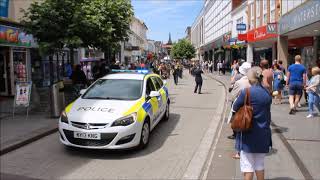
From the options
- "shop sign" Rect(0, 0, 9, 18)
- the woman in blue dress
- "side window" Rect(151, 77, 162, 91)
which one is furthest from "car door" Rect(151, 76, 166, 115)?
"shop sign" Rect(0, 0, 9, 18)

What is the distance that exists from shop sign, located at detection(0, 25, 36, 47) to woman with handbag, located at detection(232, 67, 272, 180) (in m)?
12.2

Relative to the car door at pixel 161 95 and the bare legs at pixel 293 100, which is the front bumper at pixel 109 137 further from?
the bare legs at pixel 293 100

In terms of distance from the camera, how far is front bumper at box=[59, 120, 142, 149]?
7074 mm

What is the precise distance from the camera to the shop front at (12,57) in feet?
53.6

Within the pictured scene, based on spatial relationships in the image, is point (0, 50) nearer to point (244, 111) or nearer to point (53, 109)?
point (53, 109)

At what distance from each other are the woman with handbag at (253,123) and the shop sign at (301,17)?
11958 mm

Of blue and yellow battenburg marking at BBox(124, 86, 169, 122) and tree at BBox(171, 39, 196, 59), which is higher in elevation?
tree at BBox(171, 39, 196, 59)

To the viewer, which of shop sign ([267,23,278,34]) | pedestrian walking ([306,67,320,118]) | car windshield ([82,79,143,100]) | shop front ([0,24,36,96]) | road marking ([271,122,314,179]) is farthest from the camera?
shop sign ([267,23,278,34])

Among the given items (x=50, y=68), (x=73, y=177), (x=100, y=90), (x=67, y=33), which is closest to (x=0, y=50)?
(x=50, y=68)

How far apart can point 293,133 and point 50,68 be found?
574 inches

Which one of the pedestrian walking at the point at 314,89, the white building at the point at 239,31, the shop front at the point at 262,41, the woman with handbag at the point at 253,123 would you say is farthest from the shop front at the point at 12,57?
the white building at the point at 239,31

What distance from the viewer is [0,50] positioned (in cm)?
1686

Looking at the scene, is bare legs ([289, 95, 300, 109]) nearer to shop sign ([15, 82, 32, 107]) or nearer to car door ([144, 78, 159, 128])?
car door ([144, 78, 159, 128])

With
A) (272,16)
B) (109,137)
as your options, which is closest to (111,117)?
(109,137)
